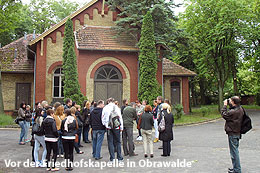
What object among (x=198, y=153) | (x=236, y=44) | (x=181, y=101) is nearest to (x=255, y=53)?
(x=236, y=44)

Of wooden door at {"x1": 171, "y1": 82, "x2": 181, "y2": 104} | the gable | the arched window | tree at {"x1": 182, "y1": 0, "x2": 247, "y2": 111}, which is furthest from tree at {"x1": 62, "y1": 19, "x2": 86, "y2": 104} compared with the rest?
tree at {"x1": 182, "y1": 0, "x2": 247, "y2": 111}

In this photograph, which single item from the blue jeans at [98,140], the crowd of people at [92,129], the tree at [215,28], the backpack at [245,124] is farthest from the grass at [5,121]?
the tree at [215,28]

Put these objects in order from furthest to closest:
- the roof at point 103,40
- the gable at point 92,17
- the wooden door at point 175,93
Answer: the wooden door at point 175,93 → the gable at point 92,17 → the roof at point 103,40

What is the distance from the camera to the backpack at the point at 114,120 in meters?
7.11

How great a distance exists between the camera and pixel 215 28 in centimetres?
2136

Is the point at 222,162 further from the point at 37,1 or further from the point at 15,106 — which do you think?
the point at 37,1

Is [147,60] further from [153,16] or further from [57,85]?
[57,85]

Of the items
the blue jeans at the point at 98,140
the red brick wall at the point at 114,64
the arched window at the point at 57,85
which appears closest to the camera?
the blue jeans at the point at 98,140

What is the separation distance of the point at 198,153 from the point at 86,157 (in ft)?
12.5

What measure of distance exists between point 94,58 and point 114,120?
9.41m

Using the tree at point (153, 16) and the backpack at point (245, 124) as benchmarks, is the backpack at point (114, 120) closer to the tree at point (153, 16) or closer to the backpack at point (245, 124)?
the backpack at point (245, 124)

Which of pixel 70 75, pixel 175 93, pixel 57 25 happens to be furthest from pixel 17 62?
pixel 175 93

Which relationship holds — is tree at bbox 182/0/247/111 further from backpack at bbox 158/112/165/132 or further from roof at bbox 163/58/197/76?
backpack at bbox 158/112/165/132

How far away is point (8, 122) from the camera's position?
50.5 feet
